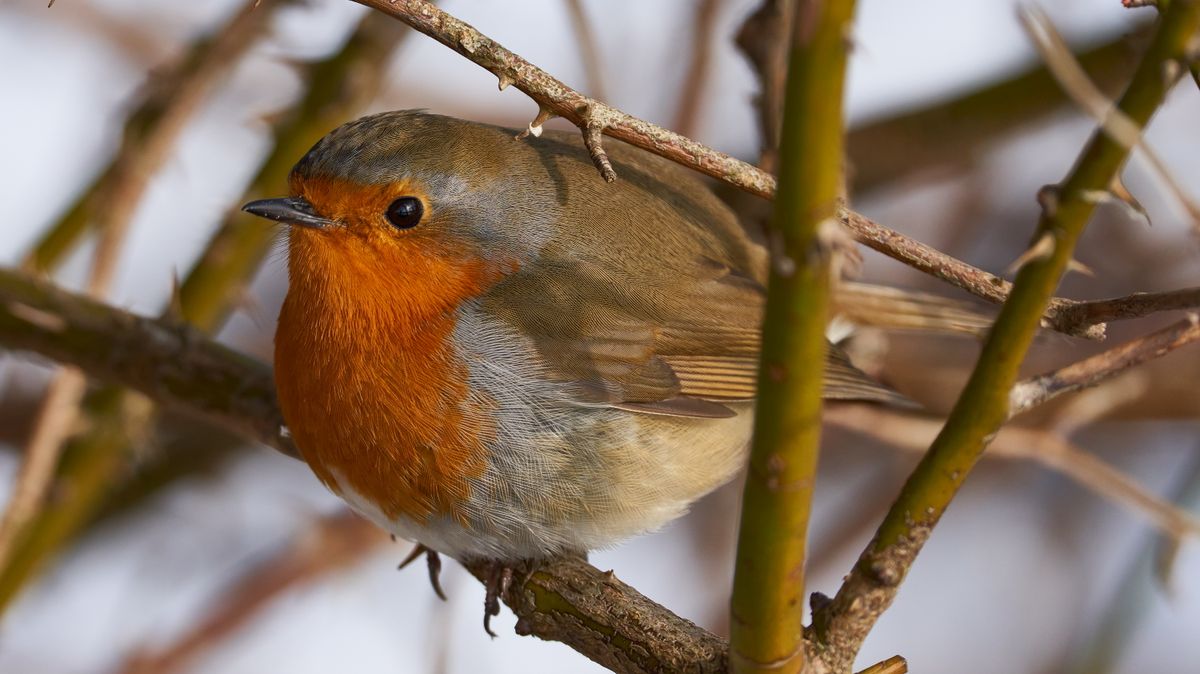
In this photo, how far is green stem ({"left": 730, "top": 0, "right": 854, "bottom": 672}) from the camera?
1060 millimetres

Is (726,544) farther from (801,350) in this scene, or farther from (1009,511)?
(801,350)

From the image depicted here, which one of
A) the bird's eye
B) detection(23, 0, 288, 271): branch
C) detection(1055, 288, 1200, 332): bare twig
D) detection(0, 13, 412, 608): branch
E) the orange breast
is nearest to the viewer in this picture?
detection(1055, 288, 1200, 332): bare twig

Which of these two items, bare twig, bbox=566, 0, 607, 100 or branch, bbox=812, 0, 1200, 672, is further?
bare twig, bbox=566, 0, 607, 100

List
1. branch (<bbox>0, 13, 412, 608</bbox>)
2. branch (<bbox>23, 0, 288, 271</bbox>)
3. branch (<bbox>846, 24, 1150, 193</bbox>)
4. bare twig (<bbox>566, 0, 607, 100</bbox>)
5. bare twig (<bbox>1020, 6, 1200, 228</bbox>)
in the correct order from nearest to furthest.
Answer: bare twig (<bbox>1020, 6, 1200, 228</bbox>), bare twig (<bbox>566, 0, 607, 100</bbox>), branch (<bbox>23, 0, 288, 271</bbox>), branch (<bbox>0, 13, 412, 608</bbox>), branch (<bbox>846, 24, 1150, 193</bbox>)

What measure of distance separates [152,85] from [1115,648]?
109 inches

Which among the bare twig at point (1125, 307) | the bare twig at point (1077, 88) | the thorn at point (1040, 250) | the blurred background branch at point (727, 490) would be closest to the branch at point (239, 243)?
the blurred background branch at point (727, 490)

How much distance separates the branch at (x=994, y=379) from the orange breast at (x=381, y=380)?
1066 mm

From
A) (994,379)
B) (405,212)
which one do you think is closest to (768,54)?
(405,212)

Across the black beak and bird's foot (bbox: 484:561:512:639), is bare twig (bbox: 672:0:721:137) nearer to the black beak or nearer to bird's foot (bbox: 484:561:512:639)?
the black beak

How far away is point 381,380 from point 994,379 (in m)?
1.49

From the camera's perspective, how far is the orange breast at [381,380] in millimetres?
2490

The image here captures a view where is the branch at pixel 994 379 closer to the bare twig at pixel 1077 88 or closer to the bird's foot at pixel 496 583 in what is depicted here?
the bare twig at pixel 1077 88

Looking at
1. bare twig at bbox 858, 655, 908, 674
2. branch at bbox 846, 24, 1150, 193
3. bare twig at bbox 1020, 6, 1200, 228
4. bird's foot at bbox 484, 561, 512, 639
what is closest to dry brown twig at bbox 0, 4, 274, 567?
bird's foot at bbox 484, 561, 512, 639

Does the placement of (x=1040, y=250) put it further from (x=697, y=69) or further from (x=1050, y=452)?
(x=697, y=69)
